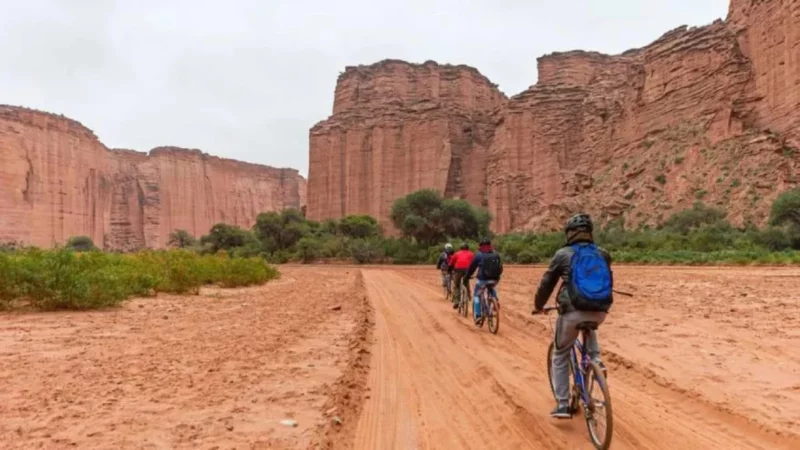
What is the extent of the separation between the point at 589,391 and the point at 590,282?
96 centimetres

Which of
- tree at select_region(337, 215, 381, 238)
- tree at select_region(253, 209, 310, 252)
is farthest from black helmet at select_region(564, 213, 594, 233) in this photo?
tree at select_region(337, 215, 381, 238)

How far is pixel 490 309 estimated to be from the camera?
10.8 metres

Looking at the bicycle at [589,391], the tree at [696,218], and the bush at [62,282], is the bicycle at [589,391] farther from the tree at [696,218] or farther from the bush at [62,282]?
the tree at [696,218]

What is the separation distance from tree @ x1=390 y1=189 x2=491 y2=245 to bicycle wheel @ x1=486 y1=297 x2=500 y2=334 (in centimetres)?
5132

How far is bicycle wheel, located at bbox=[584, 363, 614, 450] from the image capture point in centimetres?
426

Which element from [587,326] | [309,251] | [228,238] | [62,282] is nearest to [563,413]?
[587,326]

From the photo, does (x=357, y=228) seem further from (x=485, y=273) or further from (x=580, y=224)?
(x=580, y=224)

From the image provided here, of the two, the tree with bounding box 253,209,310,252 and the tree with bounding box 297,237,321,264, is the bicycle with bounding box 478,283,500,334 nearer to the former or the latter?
the tree with bounding box 297,237,321,264

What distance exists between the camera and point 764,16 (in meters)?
49.9

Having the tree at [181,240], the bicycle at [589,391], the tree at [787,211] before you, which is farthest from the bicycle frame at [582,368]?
Result: the tree at [181,240]

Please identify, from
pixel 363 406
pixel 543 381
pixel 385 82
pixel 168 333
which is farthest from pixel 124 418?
pixel 385 82

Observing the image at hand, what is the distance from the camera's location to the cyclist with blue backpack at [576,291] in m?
4.58

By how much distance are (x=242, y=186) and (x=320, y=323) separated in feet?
393

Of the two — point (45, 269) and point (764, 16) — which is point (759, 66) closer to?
point (764, 16)
